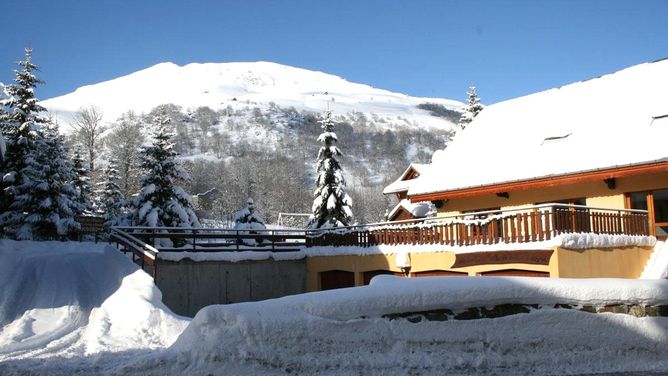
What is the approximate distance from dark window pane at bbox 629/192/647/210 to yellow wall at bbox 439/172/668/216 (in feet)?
1.12

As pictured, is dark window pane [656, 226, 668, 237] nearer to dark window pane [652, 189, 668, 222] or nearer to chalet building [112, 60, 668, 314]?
chalet building [112, 60, 668, 314]

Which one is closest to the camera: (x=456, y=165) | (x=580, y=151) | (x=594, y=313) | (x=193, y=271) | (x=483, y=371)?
(x=483, y=371)

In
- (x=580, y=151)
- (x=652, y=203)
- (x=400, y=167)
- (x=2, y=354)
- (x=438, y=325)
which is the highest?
(x=400, y=167)

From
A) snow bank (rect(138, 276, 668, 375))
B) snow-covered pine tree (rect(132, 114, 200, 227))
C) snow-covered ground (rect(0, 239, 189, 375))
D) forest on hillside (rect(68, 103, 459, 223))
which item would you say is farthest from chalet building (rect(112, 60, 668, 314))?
forest on hillside (rect(68, 103, 459, 223))

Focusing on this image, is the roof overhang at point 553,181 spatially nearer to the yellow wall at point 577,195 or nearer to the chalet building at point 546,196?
the chalet building at point 546,196

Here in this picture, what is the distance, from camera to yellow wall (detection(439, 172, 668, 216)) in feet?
57.6

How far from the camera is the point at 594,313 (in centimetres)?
807

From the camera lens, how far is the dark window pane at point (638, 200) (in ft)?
59.1

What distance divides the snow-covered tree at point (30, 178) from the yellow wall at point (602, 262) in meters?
25.3

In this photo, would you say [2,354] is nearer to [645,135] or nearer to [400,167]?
[645,135]

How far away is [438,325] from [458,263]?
10262 millimetres

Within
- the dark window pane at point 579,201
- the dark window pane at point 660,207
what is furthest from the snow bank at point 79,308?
the dark window pane at point 660,207

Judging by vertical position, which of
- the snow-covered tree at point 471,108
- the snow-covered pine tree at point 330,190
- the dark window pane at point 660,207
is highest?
the snow-covered tree at point 471,108

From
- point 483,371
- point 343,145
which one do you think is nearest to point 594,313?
point 483,371
